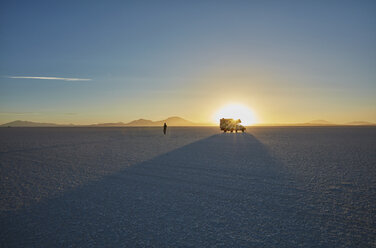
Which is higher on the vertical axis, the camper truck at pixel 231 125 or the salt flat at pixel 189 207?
the camper truck at pixel 231 125

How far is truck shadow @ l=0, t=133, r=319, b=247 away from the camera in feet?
14.4

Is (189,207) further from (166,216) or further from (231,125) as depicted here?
(231,125)

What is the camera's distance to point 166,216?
543 cm

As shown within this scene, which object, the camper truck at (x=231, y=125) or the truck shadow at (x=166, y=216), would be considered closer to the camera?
the truck shadow at (x=166, y=216)

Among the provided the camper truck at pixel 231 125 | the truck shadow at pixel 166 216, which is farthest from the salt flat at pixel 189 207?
Result: the camper truck at pixel 231 125

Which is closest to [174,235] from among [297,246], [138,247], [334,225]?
[138,247]

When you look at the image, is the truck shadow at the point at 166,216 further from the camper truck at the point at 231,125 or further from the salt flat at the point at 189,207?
the camper truck at the point at 231,125

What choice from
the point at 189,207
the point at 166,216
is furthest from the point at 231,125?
the point at 166,216

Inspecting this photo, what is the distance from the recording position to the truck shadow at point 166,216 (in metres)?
4.39

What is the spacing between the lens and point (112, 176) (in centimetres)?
941

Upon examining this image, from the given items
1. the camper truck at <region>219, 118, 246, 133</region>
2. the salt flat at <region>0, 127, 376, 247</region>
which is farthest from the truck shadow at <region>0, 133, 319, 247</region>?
the camper truck at <region>219, 118, 246, 133</region>

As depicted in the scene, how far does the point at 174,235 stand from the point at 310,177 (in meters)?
6.51

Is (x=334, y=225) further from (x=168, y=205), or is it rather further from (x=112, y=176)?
(x=112, y=176)

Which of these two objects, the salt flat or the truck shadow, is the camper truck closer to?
the salt flat
